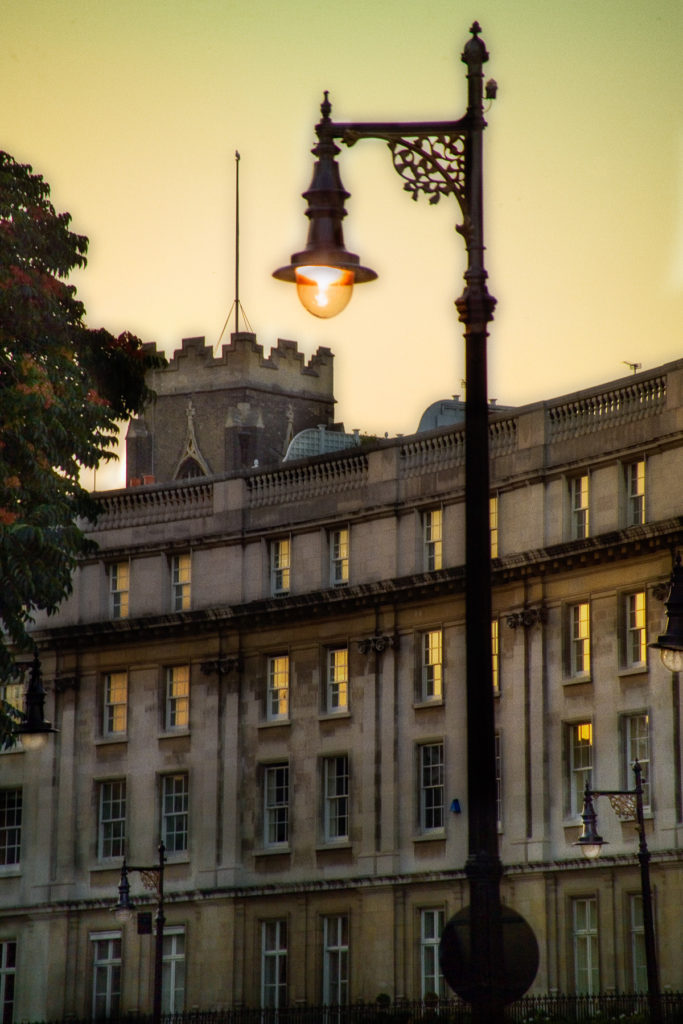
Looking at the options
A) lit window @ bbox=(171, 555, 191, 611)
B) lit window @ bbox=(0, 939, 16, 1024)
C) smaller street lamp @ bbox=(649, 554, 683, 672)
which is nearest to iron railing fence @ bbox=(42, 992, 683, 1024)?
lit window @ bbox=(0, 939, 16, 1024)

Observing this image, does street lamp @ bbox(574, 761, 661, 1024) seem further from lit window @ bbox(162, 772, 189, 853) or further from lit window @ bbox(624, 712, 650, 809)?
lit window @ bbox(162, 772, 189, 853)

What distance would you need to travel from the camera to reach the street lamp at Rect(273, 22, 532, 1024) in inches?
593

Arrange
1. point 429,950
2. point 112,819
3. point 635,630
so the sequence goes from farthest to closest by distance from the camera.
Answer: point 112,819, point 429,950, point 635,630

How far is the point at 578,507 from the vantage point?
189ft

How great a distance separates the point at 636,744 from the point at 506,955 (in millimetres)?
41186

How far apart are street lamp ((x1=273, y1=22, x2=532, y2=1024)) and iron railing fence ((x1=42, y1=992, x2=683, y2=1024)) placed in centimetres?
3385

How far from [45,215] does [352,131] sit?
2632 centimetres

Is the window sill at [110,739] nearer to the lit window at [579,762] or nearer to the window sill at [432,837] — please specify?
the window sill at [432,837]

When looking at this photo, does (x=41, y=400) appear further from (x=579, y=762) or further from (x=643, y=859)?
(x=579, y=762)

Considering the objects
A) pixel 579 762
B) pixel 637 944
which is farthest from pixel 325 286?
pixel 579 762

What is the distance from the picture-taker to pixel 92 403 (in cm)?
4097

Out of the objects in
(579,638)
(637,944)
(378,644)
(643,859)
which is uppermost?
(378,644)

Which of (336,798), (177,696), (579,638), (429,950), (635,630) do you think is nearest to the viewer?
(635,630)

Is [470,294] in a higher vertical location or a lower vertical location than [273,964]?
higher
